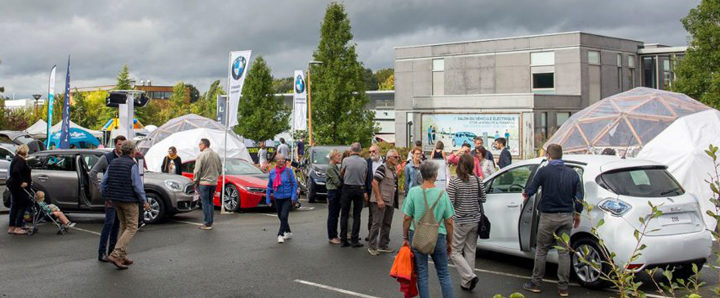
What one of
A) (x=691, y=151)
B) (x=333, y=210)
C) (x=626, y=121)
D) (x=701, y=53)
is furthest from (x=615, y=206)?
(x=701, y=53)

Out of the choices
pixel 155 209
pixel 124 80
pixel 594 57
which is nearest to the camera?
pixel 155 209

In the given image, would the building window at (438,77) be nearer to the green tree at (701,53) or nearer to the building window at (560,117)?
the building window at (560,117)

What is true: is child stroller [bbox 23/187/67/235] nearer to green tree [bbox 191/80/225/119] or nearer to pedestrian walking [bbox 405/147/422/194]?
pedestrian walking [bbox 405/147/422/194]

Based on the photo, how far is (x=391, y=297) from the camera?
7.42 metres

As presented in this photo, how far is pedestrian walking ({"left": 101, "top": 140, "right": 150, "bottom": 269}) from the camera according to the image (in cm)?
877

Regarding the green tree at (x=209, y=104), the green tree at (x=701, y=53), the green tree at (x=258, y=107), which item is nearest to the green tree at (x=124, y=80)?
the green tree at (x=209, y=104)

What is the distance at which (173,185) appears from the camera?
13.8 m

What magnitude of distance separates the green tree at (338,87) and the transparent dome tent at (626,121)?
1606 cm

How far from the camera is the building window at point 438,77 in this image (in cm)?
5081

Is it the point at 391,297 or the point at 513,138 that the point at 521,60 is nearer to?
the point at 513,138

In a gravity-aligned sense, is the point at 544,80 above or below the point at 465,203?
above

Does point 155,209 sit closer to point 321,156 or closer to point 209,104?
point 321,156

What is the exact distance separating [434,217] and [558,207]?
193 cm

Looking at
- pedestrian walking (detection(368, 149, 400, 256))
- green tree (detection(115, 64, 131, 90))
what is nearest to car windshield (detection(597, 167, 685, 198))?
pedestrian walking (detection(368, 149, 400, 256))
